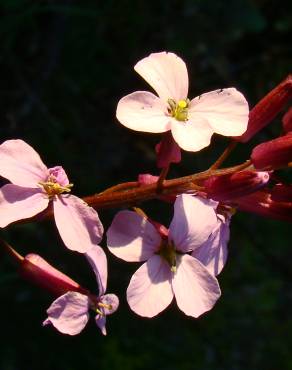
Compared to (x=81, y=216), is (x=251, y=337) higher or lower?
lower

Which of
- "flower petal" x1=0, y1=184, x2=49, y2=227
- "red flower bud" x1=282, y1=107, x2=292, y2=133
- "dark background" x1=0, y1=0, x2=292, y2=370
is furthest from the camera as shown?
"dark background" x1=0, y1=0, x2=292, y2=370

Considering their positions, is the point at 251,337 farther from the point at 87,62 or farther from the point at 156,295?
the point at 156,295

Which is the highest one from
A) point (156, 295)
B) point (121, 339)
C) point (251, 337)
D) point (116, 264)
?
point (156, 295)

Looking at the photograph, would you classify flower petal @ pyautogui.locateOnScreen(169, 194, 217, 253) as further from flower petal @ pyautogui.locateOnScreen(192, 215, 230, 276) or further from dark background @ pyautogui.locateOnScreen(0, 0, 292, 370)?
dark background @ pyautogui.locateOnScreen(0, 0, 292, 370)

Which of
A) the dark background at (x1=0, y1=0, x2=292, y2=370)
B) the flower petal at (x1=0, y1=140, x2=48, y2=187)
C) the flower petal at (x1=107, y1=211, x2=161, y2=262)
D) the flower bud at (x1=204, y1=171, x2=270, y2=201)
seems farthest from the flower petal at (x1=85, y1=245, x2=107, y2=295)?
the dark background at (x1=0, y1=0, x2=292, y2=370)

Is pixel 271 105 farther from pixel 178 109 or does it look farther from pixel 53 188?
pixel 53 188

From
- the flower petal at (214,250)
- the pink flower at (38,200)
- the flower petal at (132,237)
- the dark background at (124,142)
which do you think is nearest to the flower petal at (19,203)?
the pink flower at (38,200)

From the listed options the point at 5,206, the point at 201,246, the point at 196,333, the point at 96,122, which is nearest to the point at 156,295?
the point at 201,246
